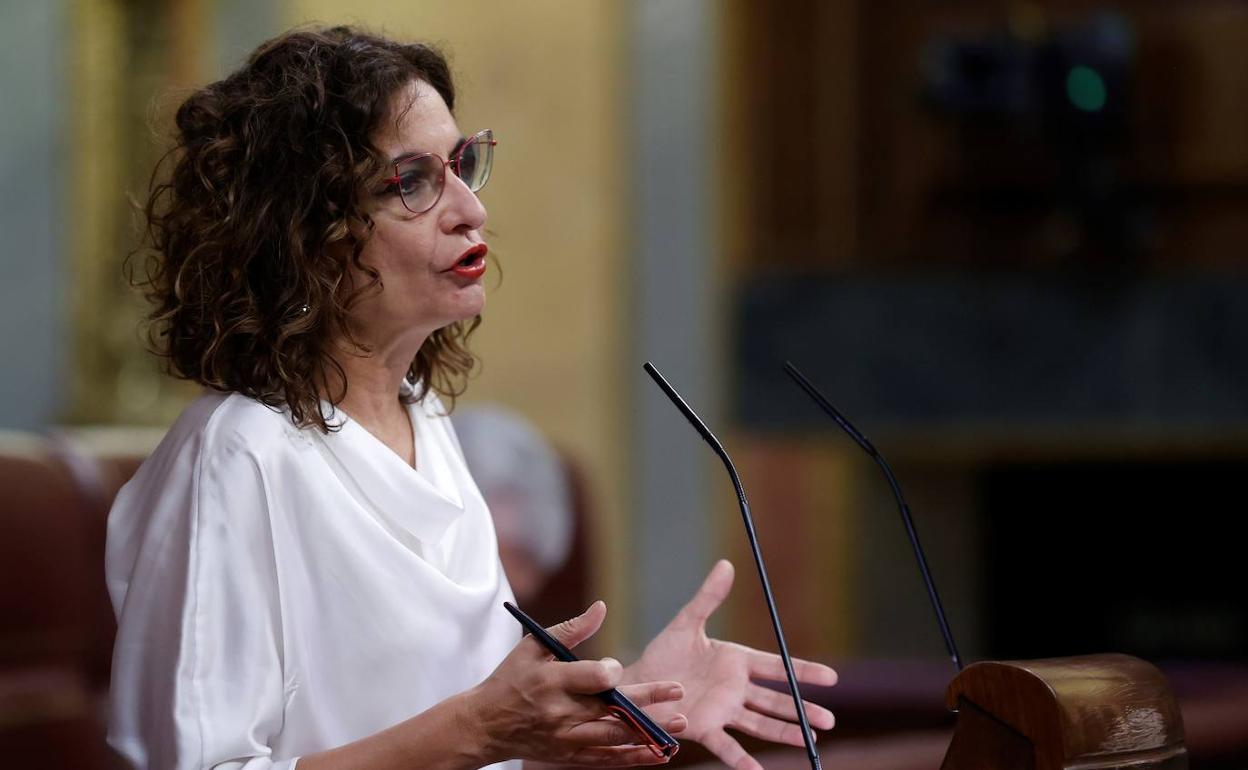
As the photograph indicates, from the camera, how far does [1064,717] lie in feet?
3.59

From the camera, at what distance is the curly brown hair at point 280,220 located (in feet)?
4.19

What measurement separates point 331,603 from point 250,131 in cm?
36

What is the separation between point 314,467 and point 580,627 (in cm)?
27

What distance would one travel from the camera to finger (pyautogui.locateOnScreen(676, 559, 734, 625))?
1.42 meters

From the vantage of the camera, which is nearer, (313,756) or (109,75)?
(313,756)

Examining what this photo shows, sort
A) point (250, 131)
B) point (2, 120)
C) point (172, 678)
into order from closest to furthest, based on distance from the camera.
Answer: point (172, 678) → point (250, 131) → point (2, 120)

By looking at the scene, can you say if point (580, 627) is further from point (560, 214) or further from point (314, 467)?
point (560, 214)

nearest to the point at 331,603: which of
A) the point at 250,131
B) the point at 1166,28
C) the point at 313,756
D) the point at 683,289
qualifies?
the point at 313,756

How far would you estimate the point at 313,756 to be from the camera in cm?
118

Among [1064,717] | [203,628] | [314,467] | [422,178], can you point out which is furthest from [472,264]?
[1064,717]

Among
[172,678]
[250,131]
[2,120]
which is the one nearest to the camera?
[172,678]

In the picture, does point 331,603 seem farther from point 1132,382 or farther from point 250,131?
point 1132,382

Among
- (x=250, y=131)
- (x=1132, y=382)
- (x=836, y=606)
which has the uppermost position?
(x=250, y=131)

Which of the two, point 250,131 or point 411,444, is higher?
point 250,131
